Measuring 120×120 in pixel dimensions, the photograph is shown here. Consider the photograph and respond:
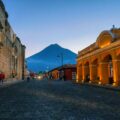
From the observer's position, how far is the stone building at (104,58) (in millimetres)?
35675

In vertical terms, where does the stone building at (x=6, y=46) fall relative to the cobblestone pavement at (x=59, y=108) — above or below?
above

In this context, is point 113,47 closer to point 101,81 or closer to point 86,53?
point 101,81

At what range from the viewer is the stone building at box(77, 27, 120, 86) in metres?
35.7

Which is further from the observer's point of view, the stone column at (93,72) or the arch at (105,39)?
the stone column at (93,72)

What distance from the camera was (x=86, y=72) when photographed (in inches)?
2211

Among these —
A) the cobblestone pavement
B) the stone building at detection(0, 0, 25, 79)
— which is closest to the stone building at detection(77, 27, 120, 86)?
the cobblestone pavement

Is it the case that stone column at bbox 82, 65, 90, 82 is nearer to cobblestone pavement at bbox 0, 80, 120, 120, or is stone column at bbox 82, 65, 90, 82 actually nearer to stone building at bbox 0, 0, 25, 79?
stone building at bbox 0, 0, 25, 79

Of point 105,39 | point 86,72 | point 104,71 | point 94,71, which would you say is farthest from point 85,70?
point 105,39

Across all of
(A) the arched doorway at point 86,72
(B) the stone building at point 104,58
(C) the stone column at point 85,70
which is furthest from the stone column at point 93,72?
(C) the stone column at point 85,70

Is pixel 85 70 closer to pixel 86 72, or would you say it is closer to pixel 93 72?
pixel 86 72

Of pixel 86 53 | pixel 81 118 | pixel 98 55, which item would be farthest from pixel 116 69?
pixel 81 118

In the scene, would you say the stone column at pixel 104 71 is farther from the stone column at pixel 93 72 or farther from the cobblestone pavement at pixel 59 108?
the cobblestone pavement at pixel 59 108

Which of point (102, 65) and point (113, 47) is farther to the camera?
point (102, 65)

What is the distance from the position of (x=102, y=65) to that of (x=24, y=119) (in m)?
33.6
